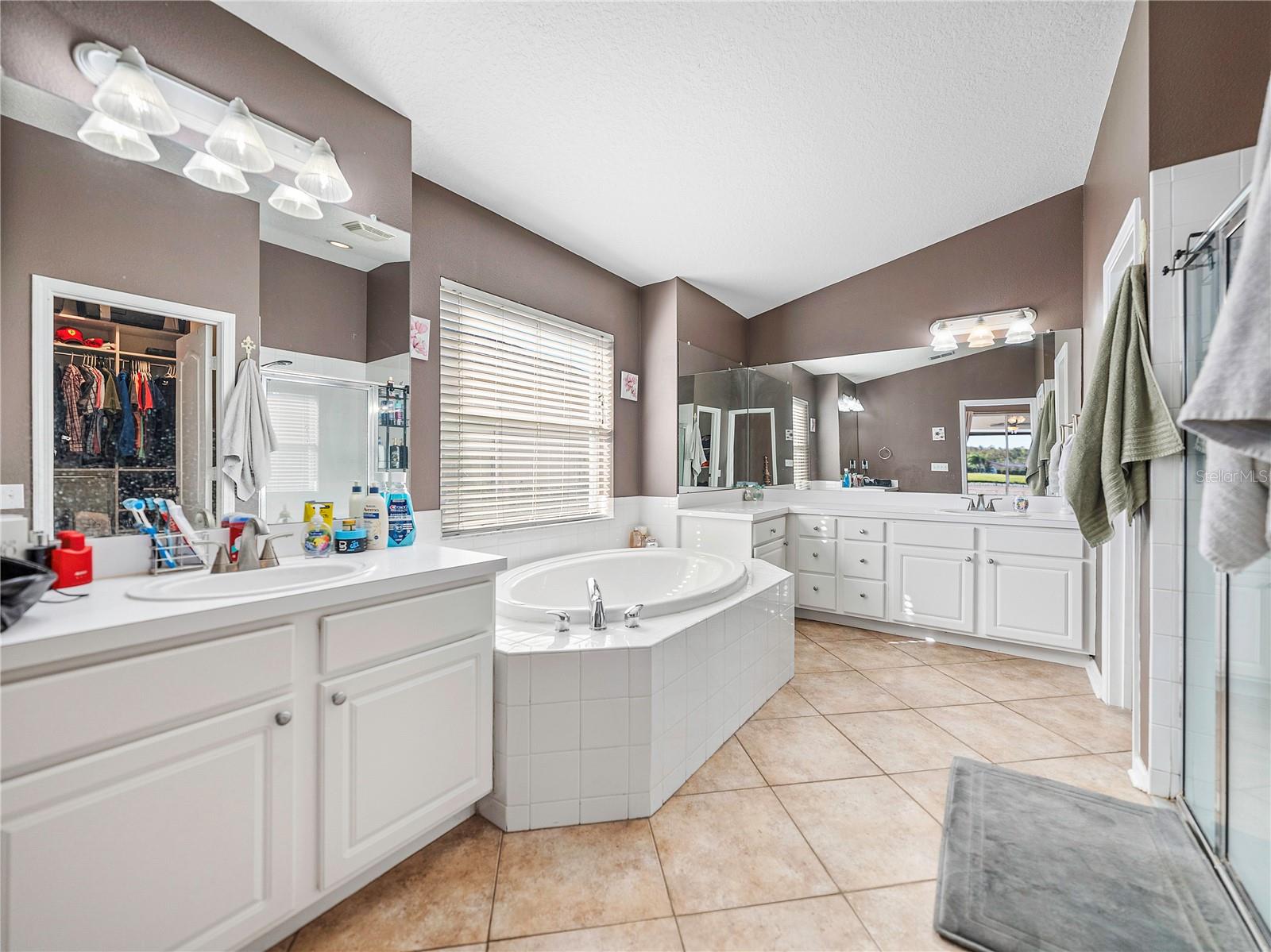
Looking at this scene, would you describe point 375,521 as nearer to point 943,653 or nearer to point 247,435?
point 247,435

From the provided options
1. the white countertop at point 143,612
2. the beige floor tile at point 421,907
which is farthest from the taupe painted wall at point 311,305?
the beige floor tile at point 421,907

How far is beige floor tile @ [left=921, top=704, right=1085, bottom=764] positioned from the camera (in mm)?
2133

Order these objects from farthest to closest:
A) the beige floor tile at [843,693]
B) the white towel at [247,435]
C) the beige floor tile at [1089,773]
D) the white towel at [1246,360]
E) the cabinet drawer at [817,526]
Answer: the cabinet drawer at [817,526] < the beige floor tile at [843,693] < the beige floor tile at [1089,773] < the white towel at [247,435] < the white towel at [1246,360]

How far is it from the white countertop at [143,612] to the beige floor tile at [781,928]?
3.47 ft

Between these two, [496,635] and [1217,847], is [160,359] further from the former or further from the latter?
[1217,847]

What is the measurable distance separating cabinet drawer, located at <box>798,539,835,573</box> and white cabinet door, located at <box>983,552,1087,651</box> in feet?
2.84

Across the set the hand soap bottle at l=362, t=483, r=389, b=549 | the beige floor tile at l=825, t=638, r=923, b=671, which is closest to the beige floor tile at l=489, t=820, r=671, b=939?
the hand soap bottle at l=362, t=483, r=389, b=549

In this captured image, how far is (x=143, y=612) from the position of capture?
106cm

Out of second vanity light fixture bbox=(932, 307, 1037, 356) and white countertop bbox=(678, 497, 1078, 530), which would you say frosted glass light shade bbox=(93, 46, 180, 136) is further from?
second vanity light fixture bbox=(932, 307, 1037, 356)

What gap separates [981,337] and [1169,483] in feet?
6.54

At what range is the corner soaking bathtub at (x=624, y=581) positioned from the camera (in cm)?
211

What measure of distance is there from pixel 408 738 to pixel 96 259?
1434mm

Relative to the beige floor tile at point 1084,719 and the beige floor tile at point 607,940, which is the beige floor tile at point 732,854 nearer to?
the beige floor tile at point 607,940

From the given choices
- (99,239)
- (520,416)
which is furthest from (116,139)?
(520,416)
